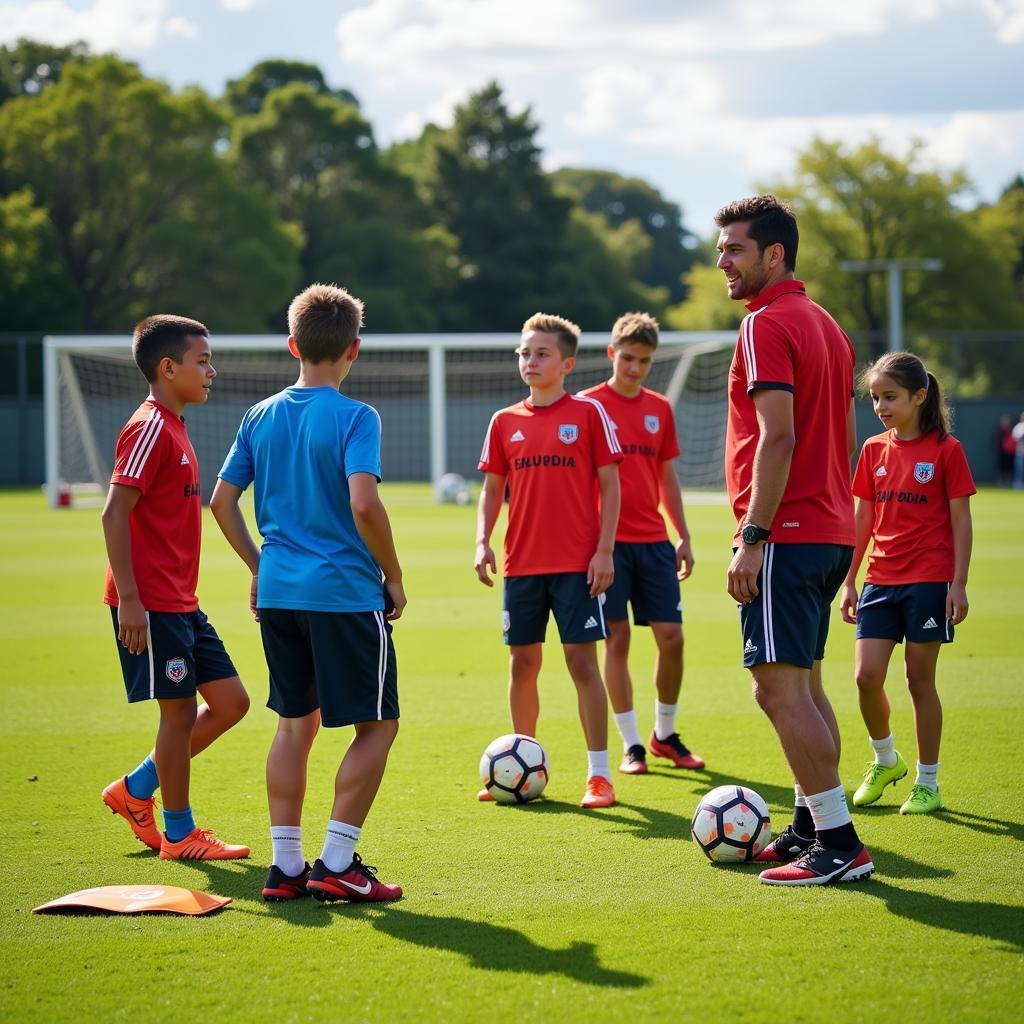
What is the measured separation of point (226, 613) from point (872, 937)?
31.0 ft

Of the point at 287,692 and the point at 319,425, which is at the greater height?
the point at 319,425

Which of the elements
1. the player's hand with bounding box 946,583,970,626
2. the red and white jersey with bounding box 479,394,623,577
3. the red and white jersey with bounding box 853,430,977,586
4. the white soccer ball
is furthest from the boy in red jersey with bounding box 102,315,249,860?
the white soccer ball

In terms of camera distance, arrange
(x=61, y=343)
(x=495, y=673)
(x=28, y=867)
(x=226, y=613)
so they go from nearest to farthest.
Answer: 1. (x=28, y=867)
2. (x=495, y=673)
3. (x=226, y=613)
4. (x=61, y=343)

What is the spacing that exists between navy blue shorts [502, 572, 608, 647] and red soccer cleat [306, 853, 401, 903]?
1.81m

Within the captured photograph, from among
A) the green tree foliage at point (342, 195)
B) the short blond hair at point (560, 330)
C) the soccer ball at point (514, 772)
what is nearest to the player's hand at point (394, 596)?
the soccer ball at point (514, 772)

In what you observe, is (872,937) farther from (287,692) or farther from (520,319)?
(520,319)

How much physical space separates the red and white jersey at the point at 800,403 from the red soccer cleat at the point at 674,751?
7.36 ft

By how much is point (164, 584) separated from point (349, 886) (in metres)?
1.45

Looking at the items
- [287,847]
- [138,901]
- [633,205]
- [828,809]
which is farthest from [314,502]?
[633,205]

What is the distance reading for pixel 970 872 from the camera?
192 inches

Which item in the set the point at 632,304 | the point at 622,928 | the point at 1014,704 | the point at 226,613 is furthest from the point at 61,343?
the point at 632,304

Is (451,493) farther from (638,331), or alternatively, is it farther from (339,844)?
(339,844)

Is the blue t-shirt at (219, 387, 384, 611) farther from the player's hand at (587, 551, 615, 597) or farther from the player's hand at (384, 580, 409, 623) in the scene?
the player's hand at (587, 551, 615, 597)

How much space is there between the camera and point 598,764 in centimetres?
616
